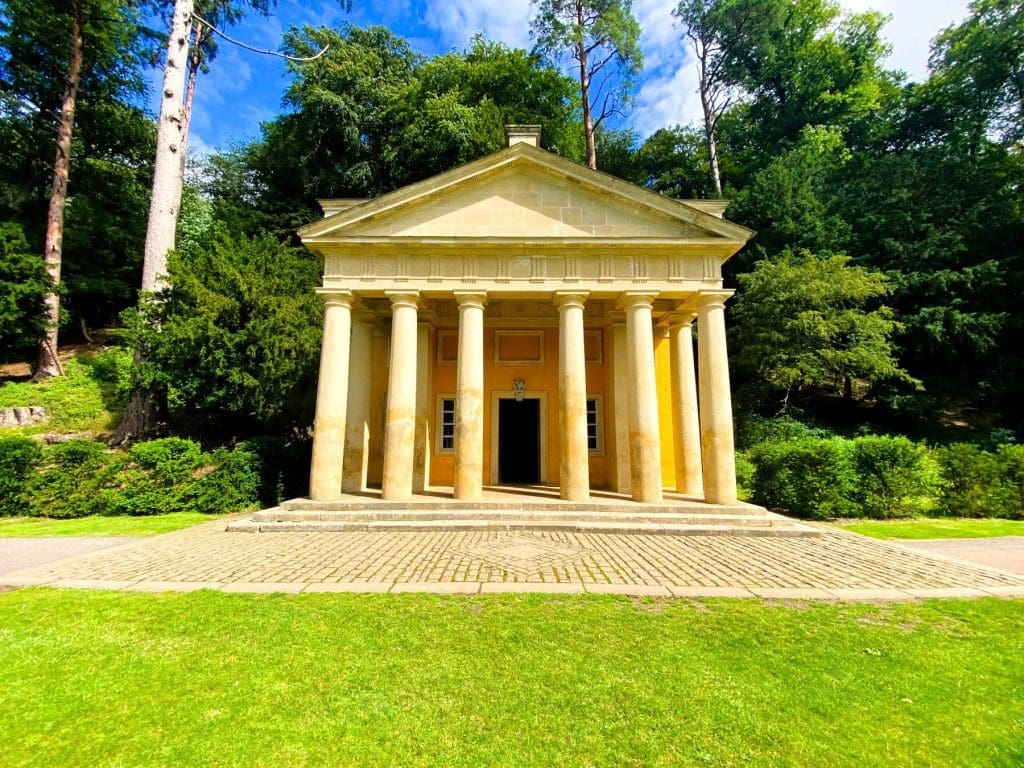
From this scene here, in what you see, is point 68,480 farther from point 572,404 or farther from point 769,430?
point 769,430

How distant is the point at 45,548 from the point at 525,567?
886 cm

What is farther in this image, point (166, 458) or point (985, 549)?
point (166, 458)

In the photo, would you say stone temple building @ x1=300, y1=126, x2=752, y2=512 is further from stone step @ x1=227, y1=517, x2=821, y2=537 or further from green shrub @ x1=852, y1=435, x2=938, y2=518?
green shrub @ x1=852, y1=435, x2=938, y2=518

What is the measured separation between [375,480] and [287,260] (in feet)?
32.1

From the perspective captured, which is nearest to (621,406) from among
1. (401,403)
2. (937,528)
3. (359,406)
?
(401,403)

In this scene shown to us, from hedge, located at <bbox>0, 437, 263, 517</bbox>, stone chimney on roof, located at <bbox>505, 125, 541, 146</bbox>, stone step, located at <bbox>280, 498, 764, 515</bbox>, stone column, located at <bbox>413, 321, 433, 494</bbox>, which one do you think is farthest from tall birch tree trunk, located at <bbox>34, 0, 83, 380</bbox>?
stone chimney on roof, located at <bbox>505, 125, 541, 146</bbox>

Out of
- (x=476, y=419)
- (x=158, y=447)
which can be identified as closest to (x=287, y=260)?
(x=158, y=447)

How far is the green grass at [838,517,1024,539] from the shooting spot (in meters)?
9.54

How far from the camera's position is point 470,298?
11.6 meters

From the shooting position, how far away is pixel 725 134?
1336 inches

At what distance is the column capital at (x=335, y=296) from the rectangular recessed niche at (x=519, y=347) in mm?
5541

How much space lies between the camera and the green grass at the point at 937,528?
9539mm

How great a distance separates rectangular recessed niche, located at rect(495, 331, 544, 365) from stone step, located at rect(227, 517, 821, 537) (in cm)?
692

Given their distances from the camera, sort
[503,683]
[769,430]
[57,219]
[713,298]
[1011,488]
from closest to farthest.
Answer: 1. [503,683]
2. [713,298]
3. [1011,488]
4. [769,430]
5. [57,219]
